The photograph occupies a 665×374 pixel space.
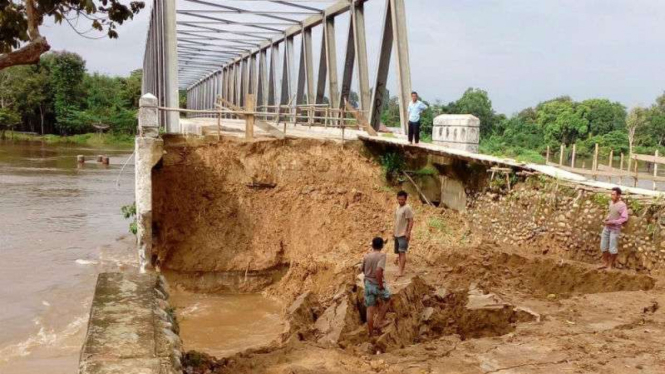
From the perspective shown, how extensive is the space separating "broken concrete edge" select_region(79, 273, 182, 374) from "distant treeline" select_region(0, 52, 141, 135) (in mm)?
55518

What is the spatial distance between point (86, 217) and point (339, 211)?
1364 cm

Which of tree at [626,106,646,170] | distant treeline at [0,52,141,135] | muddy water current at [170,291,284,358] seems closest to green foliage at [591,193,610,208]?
muddy water current at [170,291,284,358]

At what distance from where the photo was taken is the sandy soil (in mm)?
6551

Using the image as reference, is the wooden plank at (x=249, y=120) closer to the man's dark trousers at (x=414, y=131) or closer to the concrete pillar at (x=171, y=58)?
the concrete pillar at (x=171, y=58)

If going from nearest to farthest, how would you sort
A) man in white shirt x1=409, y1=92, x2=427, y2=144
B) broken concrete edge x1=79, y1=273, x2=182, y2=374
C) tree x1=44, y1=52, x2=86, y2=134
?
1. broken concrete edge x1=79, y1=273, x2=182, y2=374
2. man in white shirt x1=409, y1=92, x2=427, y2=144
3. tree x1=44, y1=52, x2=86, y2=134

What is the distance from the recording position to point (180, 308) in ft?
38.2

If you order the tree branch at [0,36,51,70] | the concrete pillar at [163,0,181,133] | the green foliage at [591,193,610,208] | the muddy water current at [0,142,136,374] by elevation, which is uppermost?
the concrete pillar at [163,0,181,133]

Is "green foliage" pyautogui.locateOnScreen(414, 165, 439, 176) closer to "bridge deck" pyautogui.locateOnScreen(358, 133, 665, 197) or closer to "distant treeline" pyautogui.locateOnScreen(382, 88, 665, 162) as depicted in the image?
"bridge deck" pyautogui.locateOnScreen(358, 133, 665, 197)

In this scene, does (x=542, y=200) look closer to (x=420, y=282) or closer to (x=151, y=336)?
(x=420, y=282)

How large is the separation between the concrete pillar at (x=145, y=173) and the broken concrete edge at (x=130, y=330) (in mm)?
→ 6808

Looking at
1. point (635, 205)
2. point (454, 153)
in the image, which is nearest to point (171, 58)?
point (454, 153)

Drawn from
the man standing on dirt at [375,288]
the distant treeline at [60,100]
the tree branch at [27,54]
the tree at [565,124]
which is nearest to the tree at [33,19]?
the tree branch at [27,54]

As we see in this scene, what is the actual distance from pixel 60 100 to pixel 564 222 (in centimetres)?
5605

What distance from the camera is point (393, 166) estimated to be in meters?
14.5
